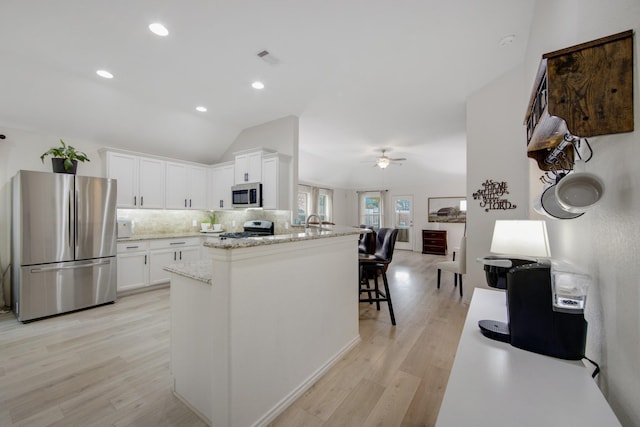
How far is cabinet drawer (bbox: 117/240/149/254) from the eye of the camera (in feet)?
13.1

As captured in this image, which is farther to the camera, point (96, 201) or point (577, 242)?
point (96, 201)

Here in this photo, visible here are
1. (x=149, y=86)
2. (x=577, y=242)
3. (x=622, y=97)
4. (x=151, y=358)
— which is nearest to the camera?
(x=622, y=97)

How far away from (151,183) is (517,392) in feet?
17.4

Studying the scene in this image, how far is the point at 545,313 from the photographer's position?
104cm

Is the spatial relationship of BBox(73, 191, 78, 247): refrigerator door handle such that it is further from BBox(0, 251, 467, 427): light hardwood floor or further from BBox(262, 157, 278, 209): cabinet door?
BBox(262, 157, 278, 209): cabinet door

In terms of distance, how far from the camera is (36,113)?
348cm

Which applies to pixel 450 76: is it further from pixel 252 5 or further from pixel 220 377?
pixel 220 377

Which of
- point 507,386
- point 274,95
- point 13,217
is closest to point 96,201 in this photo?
point 13,217

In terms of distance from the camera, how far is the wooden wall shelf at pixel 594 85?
2.48 ft

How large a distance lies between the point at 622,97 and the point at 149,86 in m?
4.35

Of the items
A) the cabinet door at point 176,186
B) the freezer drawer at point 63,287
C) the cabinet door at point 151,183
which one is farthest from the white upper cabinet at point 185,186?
the freezer drawer at point 63,287

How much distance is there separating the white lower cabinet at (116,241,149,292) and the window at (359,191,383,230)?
24.5 ft

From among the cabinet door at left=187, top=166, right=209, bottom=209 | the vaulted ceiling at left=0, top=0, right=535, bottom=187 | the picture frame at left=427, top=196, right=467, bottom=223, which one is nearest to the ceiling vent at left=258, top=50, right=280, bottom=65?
the vaulted ceiling at left=0, top=0, right=535, bottom=187

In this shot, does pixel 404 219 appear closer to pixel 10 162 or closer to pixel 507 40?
pixel 507 40
